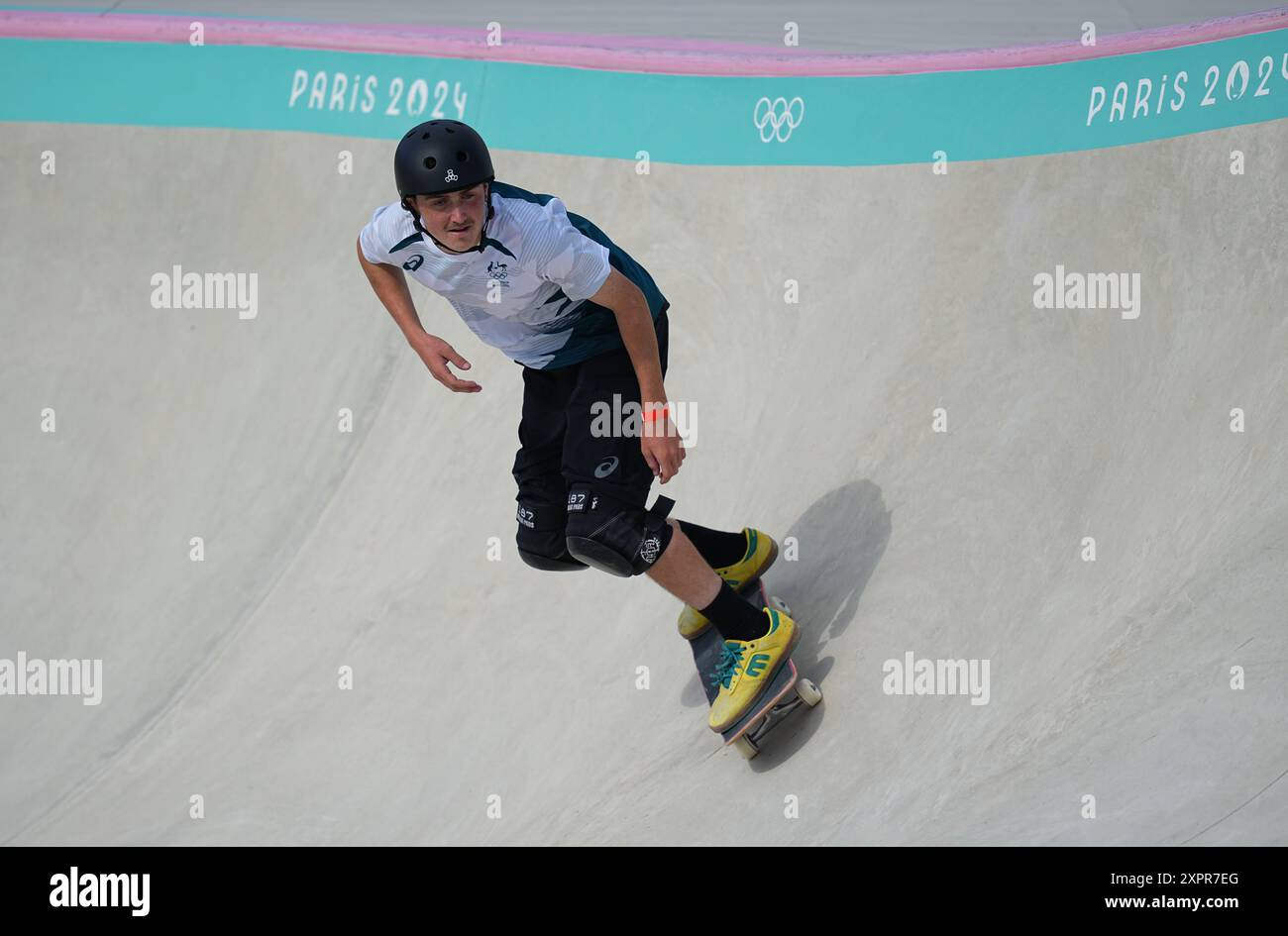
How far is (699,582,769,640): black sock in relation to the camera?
421 centimetres

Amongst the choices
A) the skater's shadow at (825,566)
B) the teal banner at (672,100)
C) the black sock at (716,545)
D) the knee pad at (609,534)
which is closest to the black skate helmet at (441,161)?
the knee pad at (609,534)

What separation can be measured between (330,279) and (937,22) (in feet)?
12.6

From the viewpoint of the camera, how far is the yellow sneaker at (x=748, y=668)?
13.5 feet

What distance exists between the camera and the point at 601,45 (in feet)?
25.7

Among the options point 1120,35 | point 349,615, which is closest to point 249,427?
point 349,615

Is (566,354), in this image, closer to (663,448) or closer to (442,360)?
(442,360)

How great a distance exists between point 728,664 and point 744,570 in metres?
0.51

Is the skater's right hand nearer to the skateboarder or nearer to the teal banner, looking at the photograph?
the skateboarder

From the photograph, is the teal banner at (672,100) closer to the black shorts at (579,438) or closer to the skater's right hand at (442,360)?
the black shorts at (579,438)

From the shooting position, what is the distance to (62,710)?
5871mm

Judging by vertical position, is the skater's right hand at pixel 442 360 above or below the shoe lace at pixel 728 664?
above

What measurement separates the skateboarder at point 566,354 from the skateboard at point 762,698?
46 millimetres

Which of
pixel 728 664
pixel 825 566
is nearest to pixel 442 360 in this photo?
pixel 728 664

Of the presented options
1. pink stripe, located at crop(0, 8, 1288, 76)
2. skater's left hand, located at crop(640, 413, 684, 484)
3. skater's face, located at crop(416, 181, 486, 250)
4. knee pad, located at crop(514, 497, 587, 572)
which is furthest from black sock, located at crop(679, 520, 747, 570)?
pink stripe, located at crop(0, 8, 1288, 76)
